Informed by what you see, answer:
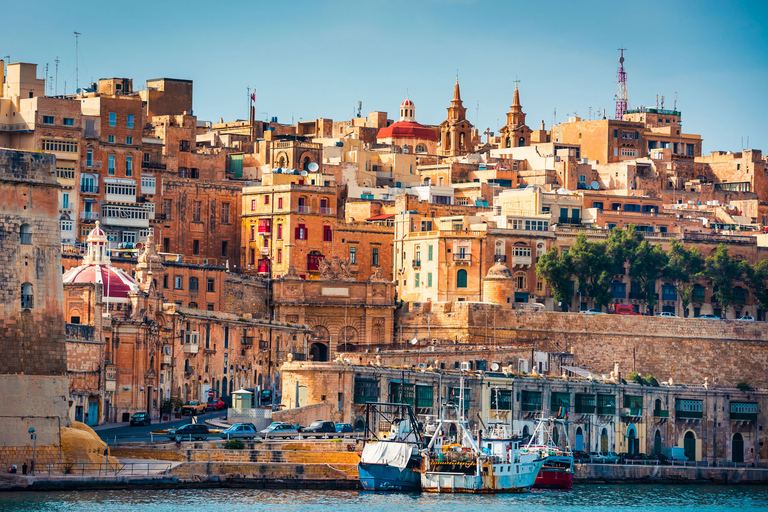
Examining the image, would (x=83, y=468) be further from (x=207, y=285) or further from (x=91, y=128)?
(x=91, y=128)

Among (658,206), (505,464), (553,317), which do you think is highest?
(658,206)

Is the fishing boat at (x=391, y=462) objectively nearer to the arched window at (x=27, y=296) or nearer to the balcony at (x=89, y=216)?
the arched window at (x=27, y=296)

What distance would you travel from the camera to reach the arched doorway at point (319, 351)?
10675cm

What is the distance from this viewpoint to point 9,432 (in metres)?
65.1

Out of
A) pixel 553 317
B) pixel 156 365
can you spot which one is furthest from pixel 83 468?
pixel 553 317

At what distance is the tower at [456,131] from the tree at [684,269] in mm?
38162

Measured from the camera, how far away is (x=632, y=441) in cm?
9744

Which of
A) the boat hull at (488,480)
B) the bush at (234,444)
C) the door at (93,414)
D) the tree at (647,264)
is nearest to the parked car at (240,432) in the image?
the bush at (234,444)

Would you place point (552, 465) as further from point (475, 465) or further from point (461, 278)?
point (461, 278)

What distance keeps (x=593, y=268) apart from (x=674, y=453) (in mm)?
15922

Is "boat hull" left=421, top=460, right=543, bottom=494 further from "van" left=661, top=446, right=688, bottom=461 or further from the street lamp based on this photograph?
"van" left=661, top=446, right=688, bottom=461

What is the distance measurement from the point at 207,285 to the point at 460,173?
122 ft

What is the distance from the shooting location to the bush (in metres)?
72.8

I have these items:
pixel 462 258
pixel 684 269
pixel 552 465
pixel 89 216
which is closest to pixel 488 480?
pixel 552 465
